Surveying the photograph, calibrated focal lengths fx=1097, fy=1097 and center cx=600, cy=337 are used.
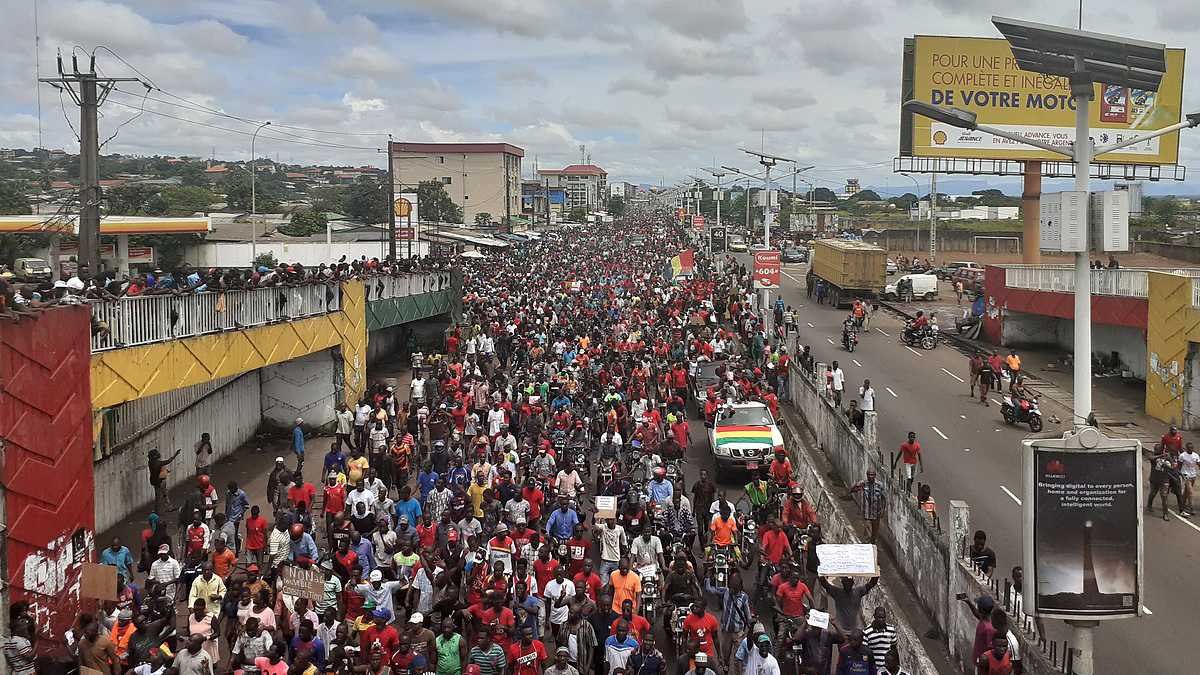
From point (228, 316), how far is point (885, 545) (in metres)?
11.7

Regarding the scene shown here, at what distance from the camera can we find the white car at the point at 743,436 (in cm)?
1834

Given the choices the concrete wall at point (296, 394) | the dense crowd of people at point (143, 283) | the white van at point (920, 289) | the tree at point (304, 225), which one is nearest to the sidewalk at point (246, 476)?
the concrete wall at point (296, 394)

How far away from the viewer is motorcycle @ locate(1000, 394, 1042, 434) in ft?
78.4

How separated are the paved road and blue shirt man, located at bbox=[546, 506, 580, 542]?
5.50 metres

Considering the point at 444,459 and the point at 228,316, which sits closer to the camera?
the point at 444,459

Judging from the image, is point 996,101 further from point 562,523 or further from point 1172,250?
point 562,523

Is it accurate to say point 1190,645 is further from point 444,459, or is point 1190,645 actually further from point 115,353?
point 115,353

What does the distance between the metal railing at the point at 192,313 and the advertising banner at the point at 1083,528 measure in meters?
11.7

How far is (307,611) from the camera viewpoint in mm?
10398

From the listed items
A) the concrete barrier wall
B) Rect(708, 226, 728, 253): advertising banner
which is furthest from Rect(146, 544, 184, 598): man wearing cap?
Rect(708, 226, 728, 253): advertising banner

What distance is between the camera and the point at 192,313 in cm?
1783

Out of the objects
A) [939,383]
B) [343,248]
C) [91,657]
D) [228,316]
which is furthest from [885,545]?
[343,248]

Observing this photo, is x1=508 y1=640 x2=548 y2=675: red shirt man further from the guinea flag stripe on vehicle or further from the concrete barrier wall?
the guinea flag stripe on vehicle

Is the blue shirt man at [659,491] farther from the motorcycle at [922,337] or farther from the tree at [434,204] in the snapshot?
the tree at [434,204]
